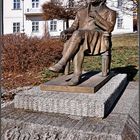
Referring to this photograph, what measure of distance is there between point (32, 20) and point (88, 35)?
27035 millimetres

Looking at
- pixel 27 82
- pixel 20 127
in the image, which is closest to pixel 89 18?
pixel 20 127

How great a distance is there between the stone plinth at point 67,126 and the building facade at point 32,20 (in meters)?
26.0

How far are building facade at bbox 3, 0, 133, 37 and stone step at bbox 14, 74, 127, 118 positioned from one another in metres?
25.7

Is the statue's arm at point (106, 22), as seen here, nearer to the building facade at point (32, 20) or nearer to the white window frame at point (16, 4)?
the building facade at point (32, 20)

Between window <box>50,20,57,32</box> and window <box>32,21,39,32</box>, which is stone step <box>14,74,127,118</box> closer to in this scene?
window <box>50,20,57,32</box>

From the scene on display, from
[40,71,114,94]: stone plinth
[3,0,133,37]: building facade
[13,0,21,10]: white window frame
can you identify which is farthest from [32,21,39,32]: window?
[40,71,114,94]: stone plinth

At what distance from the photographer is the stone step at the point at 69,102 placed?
3475 mm

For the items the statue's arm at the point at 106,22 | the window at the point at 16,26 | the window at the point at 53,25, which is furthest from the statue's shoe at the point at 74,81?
the window at the point at 16,26

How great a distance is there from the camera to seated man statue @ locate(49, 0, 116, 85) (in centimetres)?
396

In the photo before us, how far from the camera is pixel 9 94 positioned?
19.8 ft

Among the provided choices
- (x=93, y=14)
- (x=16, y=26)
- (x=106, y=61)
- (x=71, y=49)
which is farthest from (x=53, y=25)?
(x=71, y=49)

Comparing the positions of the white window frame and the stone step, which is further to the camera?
the white window frame

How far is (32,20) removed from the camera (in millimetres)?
30438

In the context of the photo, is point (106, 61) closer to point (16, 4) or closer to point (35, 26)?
point (35, 26)
